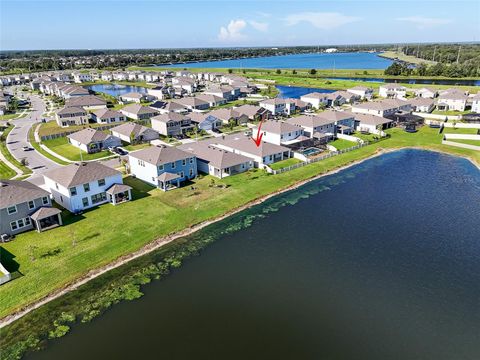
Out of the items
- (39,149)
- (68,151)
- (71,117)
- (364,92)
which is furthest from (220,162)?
(364,92)

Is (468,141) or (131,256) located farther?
(468,141)

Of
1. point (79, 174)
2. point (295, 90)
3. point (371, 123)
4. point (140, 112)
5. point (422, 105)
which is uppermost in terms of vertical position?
point (79, 174)

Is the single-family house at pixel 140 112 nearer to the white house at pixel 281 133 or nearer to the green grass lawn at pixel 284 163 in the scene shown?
the white house at pixel 281 133

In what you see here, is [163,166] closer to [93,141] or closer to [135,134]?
[93,141]

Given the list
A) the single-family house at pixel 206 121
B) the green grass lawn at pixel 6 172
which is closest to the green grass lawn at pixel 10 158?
the green grass lawn at pixel 6 172

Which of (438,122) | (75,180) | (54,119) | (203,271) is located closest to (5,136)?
(54,119)

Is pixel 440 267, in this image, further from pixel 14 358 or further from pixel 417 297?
pixel 14 358
